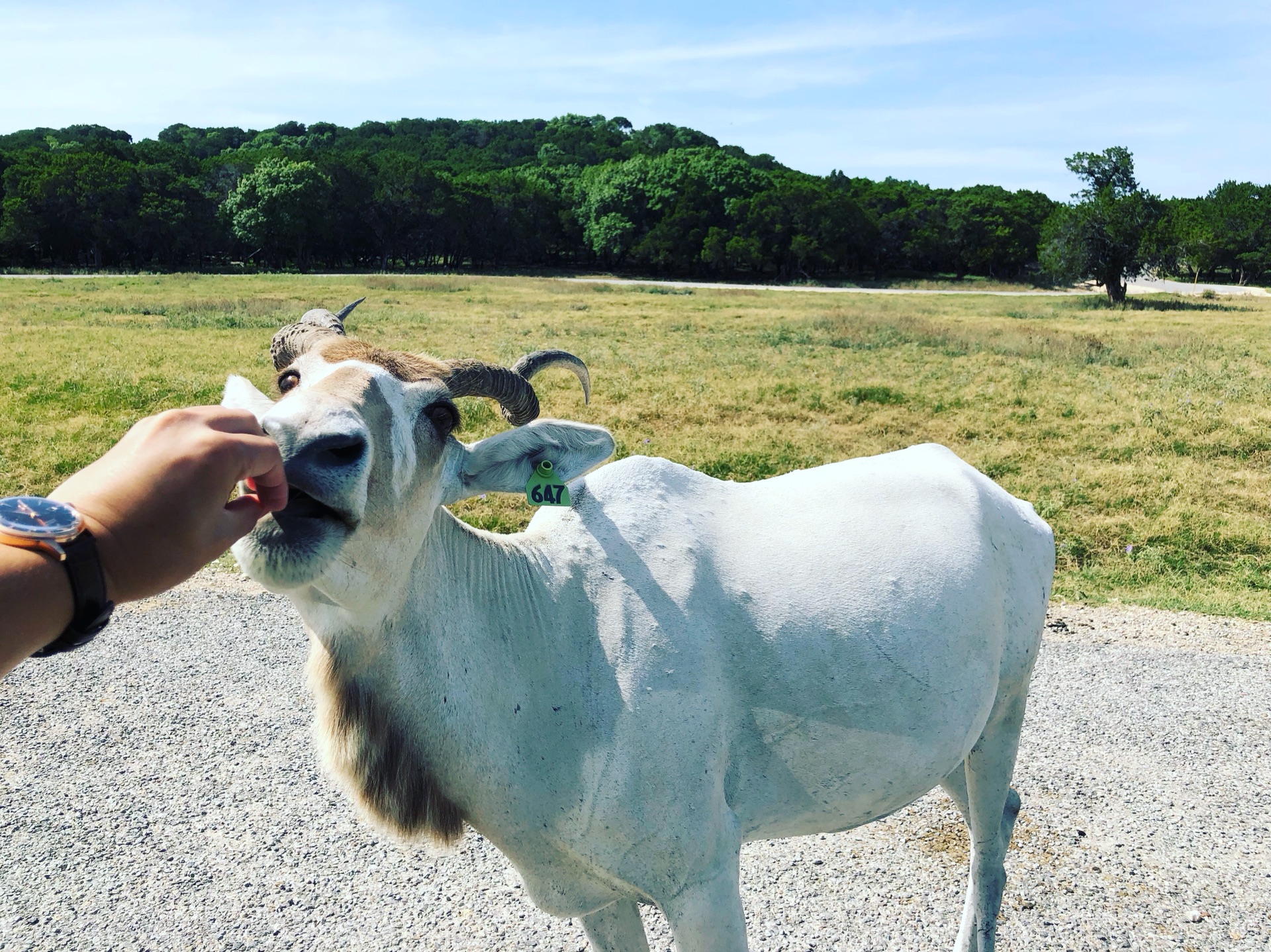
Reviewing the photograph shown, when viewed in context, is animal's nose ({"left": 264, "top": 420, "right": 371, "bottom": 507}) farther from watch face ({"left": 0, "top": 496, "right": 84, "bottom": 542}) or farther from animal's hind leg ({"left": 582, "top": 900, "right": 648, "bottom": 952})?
animal's hind leg ({"left": 582, "top": 900, "right": 648, "bottom": 952})

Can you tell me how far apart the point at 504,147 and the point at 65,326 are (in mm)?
122264

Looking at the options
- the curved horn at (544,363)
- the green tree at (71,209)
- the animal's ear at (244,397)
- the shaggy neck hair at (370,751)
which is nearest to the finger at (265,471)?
the animal's ear at (244,397)

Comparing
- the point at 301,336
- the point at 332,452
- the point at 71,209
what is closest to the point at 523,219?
the point at 71,209

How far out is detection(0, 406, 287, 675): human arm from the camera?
130 cm

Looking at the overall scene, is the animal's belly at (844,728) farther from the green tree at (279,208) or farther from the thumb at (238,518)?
the green tree at (279,208)

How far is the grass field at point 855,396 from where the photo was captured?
38.2 feet

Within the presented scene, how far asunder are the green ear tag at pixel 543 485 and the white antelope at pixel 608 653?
0.04 metres

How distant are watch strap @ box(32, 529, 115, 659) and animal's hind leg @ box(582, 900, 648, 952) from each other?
2649 mm

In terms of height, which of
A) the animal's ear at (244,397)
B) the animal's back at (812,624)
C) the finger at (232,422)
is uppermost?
the finger at (232,422)

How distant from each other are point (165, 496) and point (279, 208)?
74.2 m

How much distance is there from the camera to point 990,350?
2527 centimetres

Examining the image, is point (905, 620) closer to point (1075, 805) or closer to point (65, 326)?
point (1075, 805)

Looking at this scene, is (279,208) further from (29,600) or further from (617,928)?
(29,600)

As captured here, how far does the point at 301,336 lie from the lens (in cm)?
310
